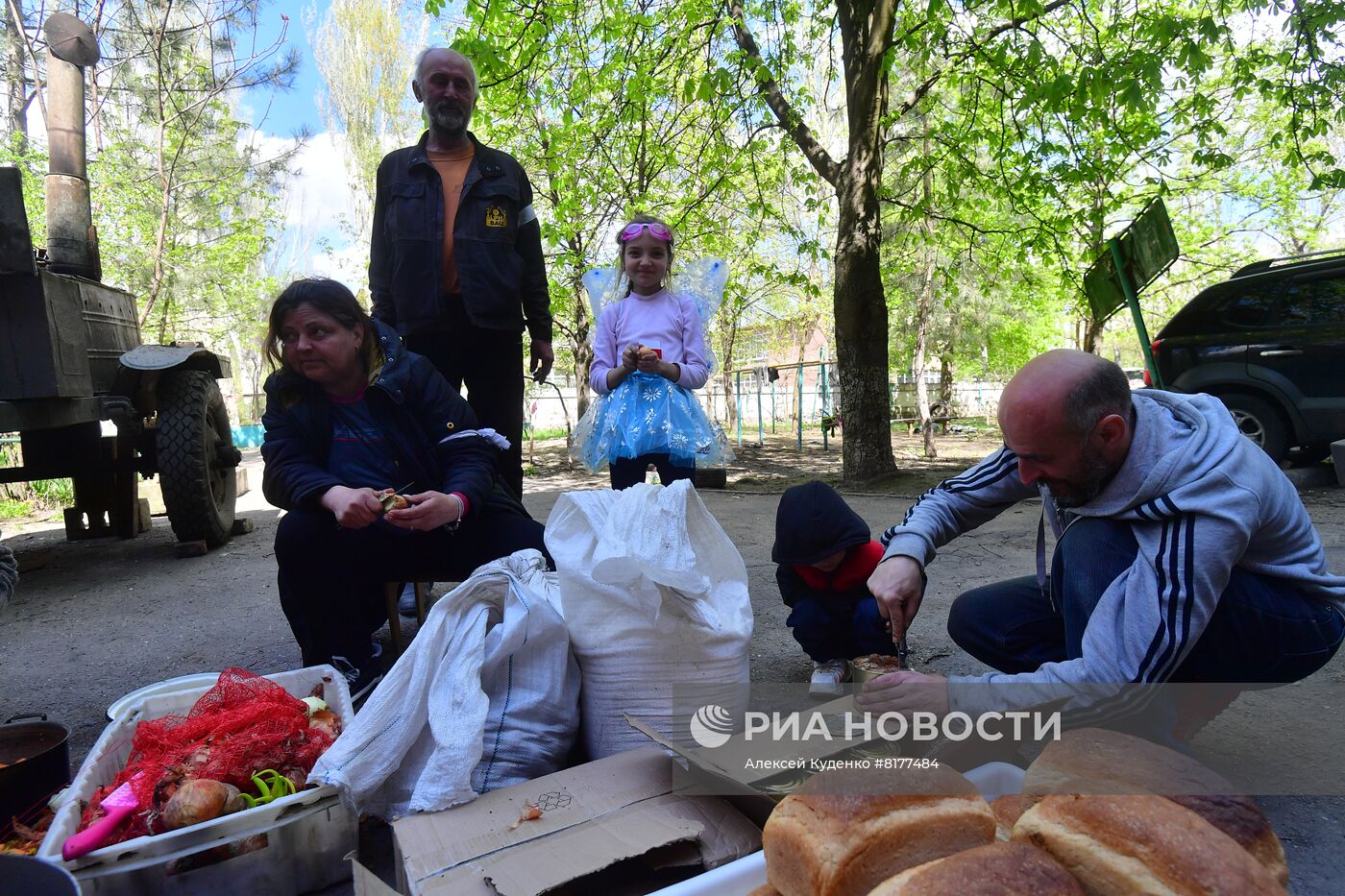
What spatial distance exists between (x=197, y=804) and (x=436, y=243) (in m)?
2.32

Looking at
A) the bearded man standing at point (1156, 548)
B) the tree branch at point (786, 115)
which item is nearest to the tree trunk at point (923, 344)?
the tree branch at point (786, 115)

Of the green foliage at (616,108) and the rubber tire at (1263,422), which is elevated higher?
the green foliage at (616,108)

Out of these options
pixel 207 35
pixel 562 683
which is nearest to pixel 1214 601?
pixel 562 683

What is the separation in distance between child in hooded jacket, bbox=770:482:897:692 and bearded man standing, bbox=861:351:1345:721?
729mm

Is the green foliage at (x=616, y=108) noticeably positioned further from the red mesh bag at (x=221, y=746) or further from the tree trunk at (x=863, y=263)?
the red mesh bag at (x=221, y=746)

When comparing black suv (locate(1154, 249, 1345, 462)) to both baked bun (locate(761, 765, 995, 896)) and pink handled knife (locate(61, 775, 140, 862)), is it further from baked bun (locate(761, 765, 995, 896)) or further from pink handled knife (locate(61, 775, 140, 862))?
pink handled knife (locate(61, 775, 140, 862))

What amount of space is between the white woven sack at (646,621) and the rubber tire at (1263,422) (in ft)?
24.2

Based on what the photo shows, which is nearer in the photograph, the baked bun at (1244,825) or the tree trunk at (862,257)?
the baked bun at (1244,825)

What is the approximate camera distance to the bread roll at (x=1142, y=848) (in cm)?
81

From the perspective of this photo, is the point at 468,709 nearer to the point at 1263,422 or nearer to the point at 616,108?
the point at 616,108

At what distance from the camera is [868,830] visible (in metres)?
0.99

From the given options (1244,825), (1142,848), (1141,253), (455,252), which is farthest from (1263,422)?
(1142,848)

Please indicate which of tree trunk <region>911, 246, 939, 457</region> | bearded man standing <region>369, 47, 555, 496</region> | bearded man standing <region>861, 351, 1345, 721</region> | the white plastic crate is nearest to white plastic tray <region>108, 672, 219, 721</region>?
the white plastic crate

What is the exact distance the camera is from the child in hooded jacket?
94.9 inches
